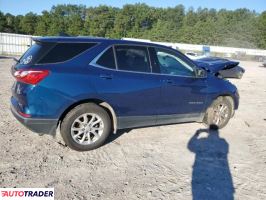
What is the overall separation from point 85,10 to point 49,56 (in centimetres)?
12291

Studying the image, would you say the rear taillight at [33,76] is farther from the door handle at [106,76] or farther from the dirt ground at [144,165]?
the dirt ground at [144,165]

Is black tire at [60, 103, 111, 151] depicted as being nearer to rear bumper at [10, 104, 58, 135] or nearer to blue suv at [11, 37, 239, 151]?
blue suv at [11, 37, 239, 151]

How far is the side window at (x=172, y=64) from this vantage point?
5.45 m

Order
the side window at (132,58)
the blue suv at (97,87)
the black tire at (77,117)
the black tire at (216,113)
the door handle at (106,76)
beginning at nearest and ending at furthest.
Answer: the blue suv at (97,87) < the black tire at (77,117) < the door handle at (106,76) < the side window at (132,58) < the black tire at (216,113)

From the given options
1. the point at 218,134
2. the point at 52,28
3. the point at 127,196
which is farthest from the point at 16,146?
the point at 52,28

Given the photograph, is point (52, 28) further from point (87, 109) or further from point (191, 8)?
point (87, 109)

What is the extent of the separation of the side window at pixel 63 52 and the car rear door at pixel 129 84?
30 cm

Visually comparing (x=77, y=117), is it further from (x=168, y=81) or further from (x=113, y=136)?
(x=168, y=81)

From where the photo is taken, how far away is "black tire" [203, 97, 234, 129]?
6.37 meters

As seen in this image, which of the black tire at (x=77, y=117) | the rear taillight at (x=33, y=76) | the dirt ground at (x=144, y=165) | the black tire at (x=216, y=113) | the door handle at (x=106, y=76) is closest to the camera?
the dirt ground at (x=144, y=165)

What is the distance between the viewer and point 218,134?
20.4ft

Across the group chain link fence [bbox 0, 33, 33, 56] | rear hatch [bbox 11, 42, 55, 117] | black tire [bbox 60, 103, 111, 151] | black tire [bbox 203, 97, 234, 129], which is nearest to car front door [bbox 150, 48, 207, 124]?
black tire [bbox 203, 97, 234, 129]

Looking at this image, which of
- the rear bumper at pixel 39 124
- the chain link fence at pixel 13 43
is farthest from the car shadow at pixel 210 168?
the chain link fence at pixel 13 43

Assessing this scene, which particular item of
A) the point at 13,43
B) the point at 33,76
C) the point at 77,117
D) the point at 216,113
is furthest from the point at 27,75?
the point at 13,43
